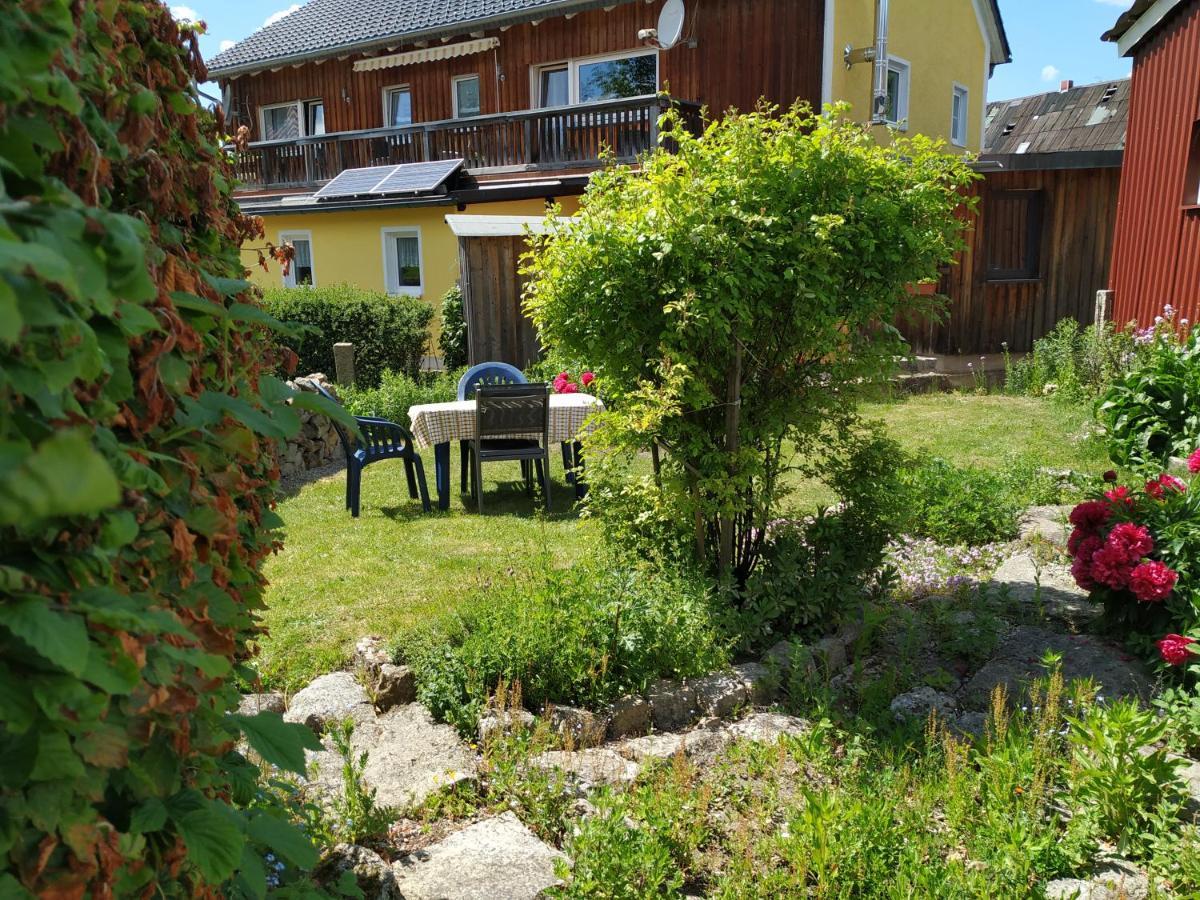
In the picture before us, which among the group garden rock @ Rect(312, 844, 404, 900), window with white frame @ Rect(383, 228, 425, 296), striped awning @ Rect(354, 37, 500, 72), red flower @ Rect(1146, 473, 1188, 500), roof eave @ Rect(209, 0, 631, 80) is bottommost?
garden rock @ Rect(312, 844, 404, 900)

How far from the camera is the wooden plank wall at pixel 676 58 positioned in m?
15.6

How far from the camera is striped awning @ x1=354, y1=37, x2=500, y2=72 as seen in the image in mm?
18141

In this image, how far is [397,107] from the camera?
2027 cm

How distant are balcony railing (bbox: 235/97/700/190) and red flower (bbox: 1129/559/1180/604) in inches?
427

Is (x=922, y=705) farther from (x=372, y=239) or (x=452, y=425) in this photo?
(x=372, y=239)

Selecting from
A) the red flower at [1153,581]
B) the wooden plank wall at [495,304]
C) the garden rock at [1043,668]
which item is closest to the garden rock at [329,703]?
the garden rock at [1043,668]

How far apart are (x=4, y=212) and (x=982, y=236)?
15.9m

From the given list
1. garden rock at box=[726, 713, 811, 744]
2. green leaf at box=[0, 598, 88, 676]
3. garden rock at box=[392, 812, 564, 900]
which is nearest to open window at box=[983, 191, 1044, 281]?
garden rock at box=[726, 713, 811, 744]

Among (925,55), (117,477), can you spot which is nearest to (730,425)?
(117,477)

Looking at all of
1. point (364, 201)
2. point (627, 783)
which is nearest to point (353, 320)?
point (364, 201)

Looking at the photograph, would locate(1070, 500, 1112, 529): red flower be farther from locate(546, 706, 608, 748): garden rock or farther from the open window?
the open window

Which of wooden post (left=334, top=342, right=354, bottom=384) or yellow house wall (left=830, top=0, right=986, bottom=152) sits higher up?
yellow house wall (left=830, top=0, right=986, bottom=152)

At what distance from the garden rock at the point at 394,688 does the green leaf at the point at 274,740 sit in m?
2.28

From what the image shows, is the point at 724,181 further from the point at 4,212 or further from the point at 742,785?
the point at 4,212
